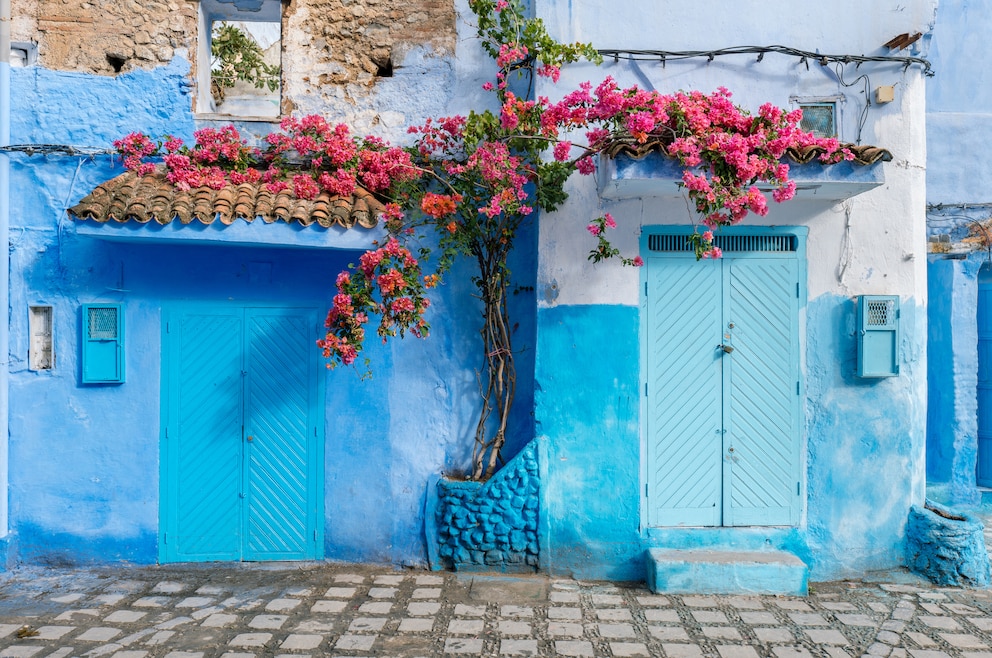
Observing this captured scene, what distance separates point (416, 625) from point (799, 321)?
3.99 meters

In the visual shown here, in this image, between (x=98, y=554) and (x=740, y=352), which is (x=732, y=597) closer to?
(x=740, y=352)

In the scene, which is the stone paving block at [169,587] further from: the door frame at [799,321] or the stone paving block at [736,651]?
the stone paving block at [736,651]

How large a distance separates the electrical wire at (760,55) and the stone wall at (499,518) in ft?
11.2

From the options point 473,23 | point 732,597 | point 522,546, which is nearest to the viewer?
point 732,597

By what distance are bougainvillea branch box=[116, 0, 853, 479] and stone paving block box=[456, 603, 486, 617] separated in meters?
1.16

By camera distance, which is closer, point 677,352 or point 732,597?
point 732,597

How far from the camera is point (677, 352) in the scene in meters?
6.13

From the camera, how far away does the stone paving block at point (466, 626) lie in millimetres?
4953

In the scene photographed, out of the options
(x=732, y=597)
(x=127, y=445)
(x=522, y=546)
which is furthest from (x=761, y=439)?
(x=127, y=445)

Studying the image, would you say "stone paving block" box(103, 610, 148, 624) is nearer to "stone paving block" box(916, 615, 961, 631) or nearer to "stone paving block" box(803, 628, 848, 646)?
"stone paving block" box(803, 628, 848, 646)

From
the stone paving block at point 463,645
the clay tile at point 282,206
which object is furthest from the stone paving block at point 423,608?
the clay tile at point 282,206

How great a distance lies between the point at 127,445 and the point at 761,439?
216 inches

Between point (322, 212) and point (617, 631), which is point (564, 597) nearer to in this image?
point (617, 631)

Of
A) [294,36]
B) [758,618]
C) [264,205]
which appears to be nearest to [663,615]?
[758,618]
